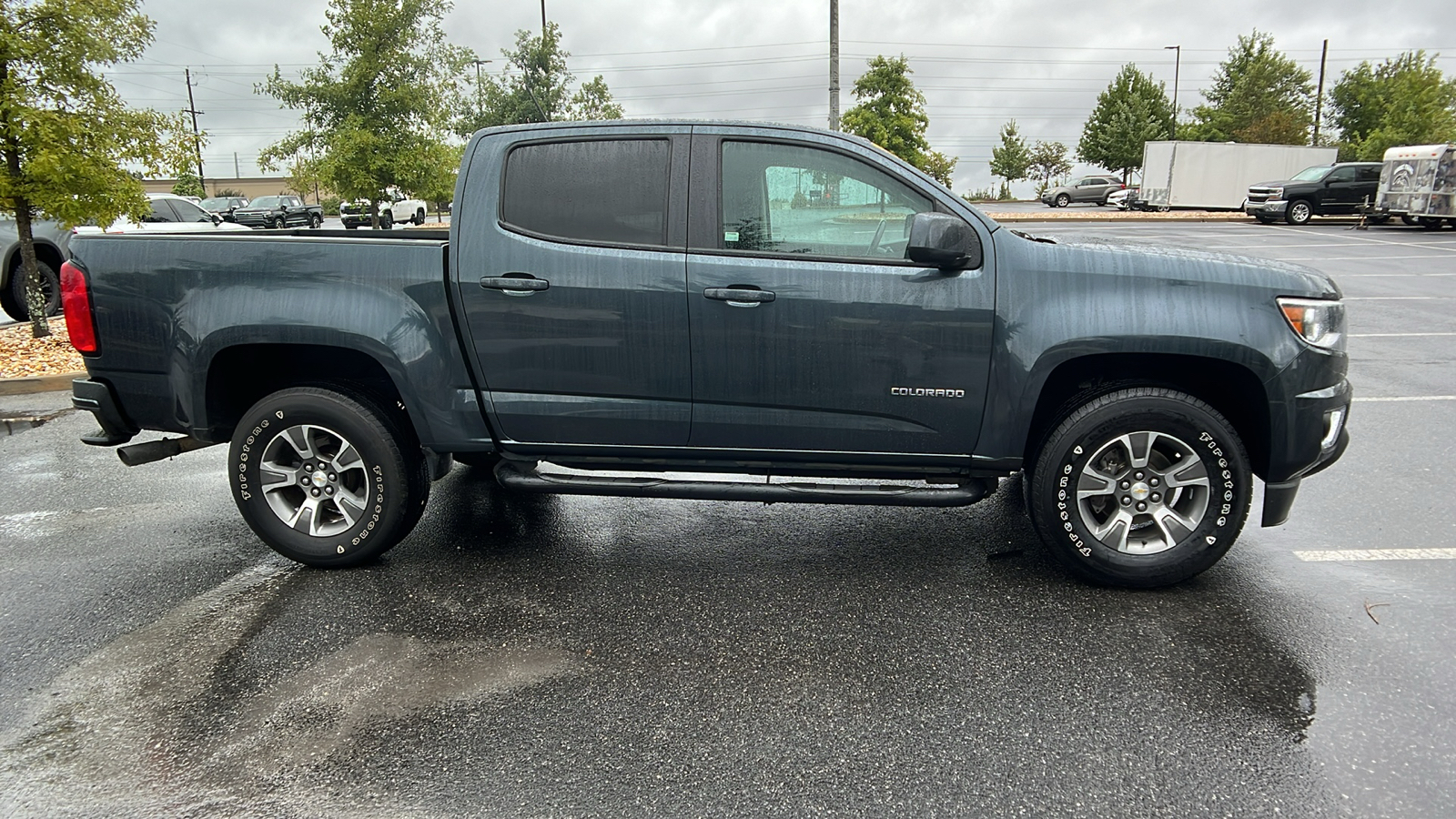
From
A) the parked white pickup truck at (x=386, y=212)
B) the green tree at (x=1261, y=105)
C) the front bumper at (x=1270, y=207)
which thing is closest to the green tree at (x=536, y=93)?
the parked white pickup truck at (x=386, y=212)

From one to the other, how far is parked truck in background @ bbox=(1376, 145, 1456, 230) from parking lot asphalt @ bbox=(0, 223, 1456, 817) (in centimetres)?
2576

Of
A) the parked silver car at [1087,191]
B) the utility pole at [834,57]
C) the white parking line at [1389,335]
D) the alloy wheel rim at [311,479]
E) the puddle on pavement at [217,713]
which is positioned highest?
the utility pole at [834,57]

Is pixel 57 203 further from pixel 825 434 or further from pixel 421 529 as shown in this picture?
pixel 825 434

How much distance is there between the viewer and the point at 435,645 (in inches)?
138

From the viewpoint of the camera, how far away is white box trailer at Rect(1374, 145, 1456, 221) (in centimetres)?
2478

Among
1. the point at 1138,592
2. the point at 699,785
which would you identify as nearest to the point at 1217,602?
the point at 1138,592

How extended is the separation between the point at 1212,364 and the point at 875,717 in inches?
82.9

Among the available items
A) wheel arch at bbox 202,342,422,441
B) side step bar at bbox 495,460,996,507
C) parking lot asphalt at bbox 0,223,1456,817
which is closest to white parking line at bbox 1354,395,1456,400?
parking lot asphalt at bbox 0,223,1456,817

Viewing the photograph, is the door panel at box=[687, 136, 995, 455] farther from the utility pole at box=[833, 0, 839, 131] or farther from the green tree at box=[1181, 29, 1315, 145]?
the green tree at box=[1181, 29, 1315, 145]

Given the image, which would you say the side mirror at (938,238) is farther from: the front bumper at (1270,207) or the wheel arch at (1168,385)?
the front bumper at (1270,207)

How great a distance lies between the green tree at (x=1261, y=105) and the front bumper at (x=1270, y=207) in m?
25.6

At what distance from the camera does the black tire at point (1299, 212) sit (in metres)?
29.5

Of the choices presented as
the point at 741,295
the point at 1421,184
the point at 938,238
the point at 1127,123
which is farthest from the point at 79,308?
the point at 1127,123

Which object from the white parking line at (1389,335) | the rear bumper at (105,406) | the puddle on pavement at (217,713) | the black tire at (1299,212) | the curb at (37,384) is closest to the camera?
the puddle on pavement at (217,713)
